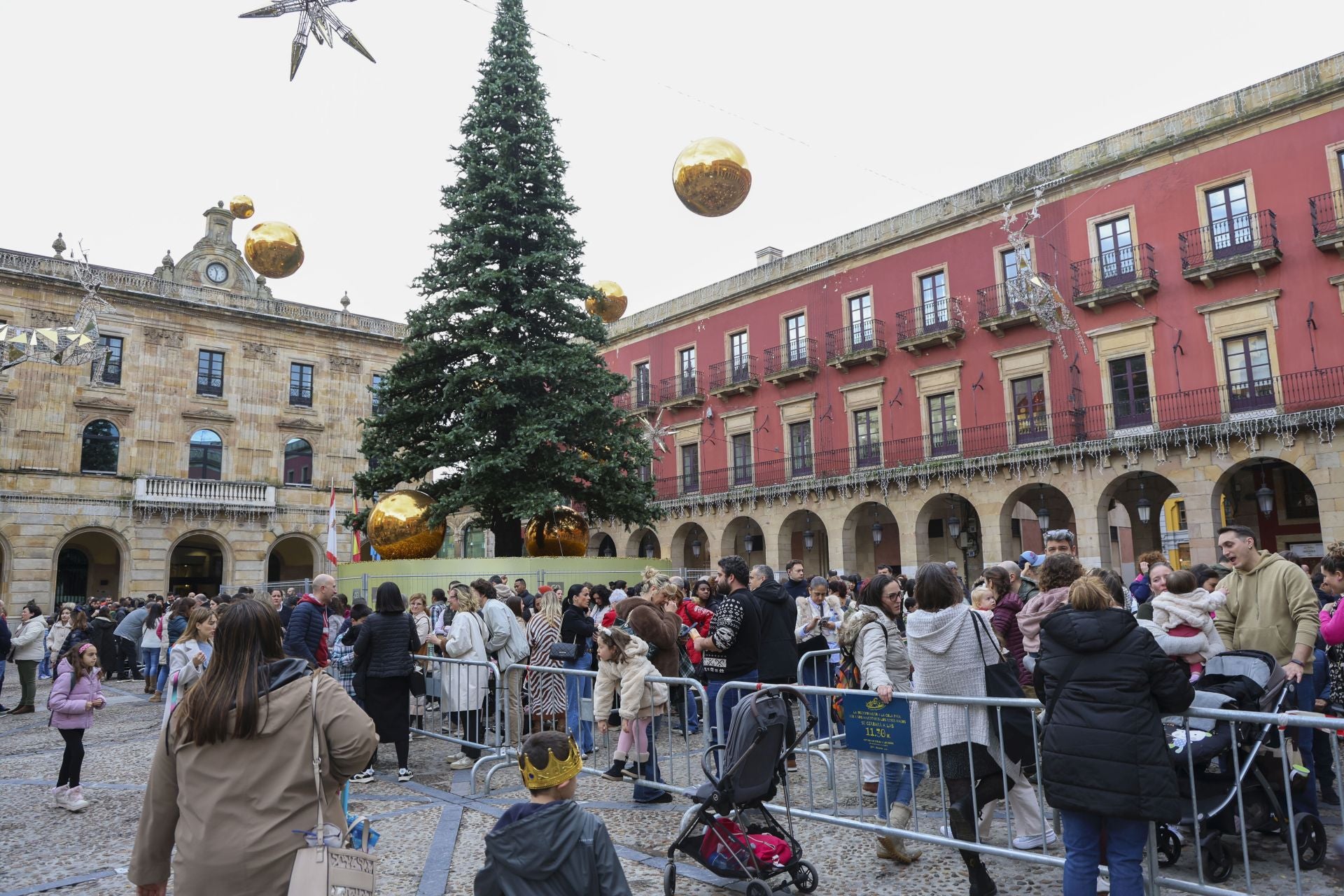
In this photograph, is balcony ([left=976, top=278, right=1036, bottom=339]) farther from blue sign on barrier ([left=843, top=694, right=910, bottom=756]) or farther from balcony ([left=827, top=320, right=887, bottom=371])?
blue sign on barrier ([left=843, top=694, right=910, bottom=756])

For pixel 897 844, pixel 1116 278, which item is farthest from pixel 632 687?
pixel 1116 278

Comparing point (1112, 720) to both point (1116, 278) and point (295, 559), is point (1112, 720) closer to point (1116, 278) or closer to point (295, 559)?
point (1116, 278)

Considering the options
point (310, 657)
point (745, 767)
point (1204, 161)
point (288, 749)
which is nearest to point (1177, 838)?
point (745, 767)

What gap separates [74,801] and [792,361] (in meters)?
24.3

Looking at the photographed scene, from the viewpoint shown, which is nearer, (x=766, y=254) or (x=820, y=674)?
(x=820, y=674)

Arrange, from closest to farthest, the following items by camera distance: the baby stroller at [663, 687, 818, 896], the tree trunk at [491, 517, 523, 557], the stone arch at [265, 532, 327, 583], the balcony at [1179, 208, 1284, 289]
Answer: the baby stroller at [663, 687, 818, 896]
the tree trunk at [491, 517, 523, 557]
the balcony at [1179, 208, 1284, 289]
the stone arch at [265, 532, 327, 583]

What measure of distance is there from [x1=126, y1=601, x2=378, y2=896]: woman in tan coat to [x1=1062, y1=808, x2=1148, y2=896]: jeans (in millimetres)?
2880

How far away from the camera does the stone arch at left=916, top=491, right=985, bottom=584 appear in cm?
2444

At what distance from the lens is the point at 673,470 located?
32531mm

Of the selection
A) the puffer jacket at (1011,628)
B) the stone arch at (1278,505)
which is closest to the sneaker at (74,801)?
the puffer jacket at (1011,628)

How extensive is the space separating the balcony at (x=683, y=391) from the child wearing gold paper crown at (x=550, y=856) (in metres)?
28.7

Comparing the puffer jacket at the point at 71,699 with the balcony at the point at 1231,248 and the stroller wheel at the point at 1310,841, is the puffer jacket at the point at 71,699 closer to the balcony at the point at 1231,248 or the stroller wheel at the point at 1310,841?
the stroller wheel at the point at 1310,841

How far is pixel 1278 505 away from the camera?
2100cm

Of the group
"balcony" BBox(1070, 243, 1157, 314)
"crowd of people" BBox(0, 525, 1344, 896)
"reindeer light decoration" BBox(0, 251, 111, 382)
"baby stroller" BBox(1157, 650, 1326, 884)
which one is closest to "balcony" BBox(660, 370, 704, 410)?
"balcony" BBox(1070, 243, 1157, 314)
